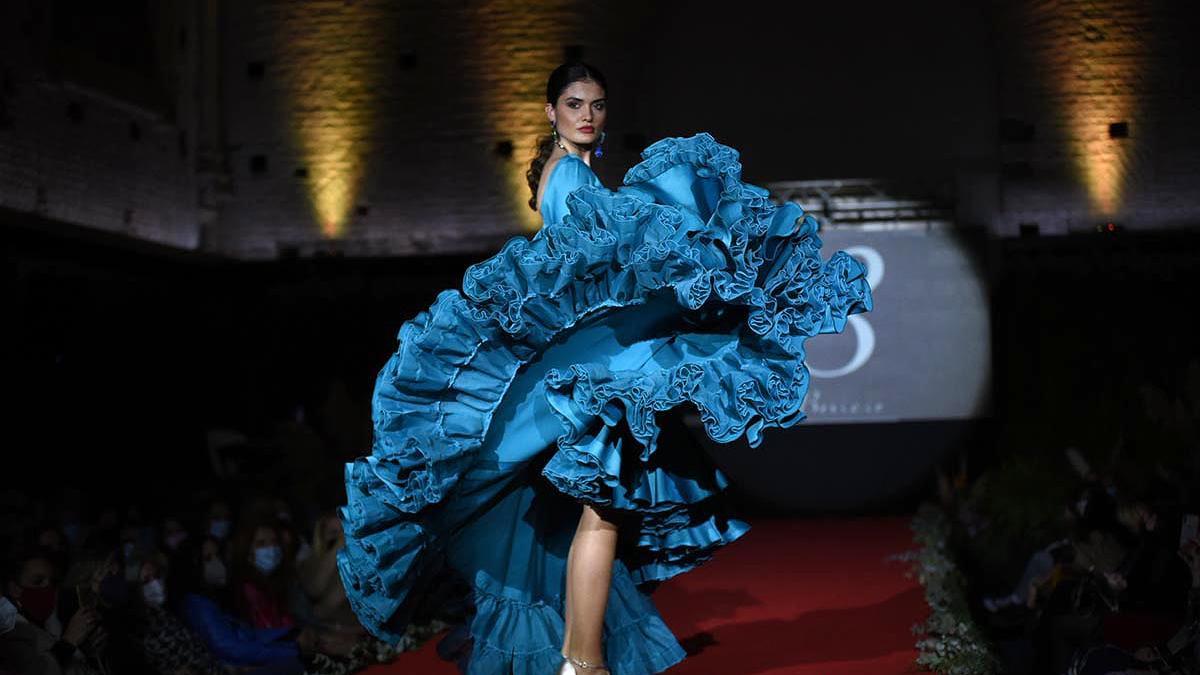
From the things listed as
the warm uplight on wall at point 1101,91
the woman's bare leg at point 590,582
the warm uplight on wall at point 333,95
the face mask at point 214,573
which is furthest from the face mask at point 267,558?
the warm uplight on wall at point 1101,91

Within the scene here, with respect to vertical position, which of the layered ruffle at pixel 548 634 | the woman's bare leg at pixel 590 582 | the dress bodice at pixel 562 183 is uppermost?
the dress bodice at pixel 562 183

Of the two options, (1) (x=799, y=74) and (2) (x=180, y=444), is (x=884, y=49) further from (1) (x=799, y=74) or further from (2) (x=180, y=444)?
(2) (x=180, y=444)

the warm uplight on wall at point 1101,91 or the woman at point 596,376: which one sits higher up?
the warm uplight on wall at point 1101,91

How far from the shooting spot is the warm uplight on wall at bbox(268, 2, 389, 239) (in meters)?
9.05

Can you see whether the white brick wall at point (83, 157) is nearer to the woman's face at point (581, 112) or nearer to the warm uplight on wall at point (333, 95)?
the warm uplight on wall at point (333, 95)

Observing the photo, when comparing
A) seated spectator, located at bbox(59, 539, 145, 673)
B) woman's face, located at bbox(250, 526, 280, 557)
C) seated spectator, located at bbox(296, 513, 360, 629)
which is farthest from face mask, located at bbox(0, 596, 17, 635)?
woman's face, located at bbox(250, 526, 280, 557)

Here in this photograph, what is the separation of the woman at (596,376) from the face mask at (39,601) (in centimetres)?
126

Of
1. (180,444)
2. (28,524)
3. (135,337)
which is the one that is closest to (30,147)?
(135,337)

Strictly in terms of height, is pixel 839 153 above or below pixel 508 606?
above

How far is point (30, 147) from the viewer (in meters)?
7.32

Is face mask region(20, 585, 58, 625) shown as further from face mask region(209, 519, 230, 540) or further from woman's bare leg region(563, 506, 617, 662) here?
woman's bare leg region(563, 506, 617, 662)

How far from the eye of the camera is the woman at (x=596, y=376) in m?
2.72

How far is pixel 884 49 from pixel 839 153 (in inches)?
27.4

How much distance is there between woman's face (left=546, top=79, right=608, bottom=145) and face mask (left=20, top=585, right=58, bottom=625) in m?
2.06
